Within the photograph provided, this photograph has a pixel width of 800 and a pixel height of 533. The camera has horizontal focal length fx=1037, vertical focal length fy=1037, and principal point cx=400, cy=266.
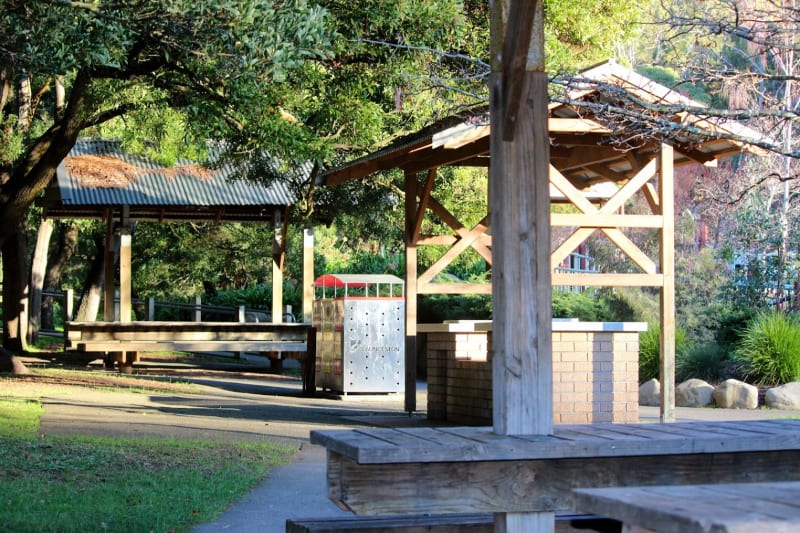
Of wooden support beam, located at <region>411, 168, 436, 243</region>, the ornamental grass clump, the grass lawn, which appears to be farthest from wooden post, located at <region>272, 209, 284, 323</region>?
the grass lawn

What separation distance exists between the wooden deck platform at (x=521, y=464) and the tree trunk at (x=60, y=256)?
89.9ft

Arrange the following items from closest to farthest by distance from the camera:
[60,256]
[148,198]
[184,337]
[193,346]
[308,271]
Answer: [193,346] < [184,337] < [308,271] < [148,198] < [60,256]

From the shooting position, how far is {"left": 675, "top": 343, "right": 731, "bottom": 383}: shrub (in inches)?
692

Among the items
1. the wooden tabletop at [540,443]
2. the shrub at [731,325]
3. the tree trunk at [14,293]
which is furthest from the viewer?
the tree trunk at [14,293]

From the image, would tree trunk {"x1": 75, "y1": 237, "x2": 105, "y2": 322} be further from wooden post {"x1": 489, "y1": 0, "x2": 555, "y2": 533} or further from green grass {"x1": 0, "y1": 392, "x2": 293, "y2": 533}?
wooden post {"x1": 489, "y1": 0, "x2": 555, "y2": 533}

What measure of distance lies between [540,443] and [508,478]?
19 centimetres

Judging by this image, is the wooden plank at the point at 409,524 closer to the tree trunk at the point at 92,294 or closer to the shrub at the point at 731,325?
the shrub at the point at 731,325

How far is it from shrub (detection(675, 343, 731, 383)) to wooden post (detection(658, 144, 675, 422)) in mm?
Result: 6089

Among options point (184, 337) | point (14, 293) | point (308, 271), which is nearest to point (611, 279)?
point (308, 271)

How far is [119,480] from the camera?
789 cm

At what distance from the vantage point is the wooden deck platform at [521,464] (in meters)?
4.04

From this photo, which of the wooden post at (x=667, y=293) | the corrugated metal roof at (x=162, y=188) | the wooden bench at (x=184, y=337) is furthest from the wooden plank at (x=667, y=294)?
the corrugated metal roof at (x=162, y=188)

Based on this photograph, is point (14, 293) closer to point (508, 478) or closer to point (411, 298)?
point (411, 298)

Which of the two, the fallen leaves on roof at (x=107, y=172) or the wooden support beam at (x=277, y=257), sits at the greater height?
the fallen leaves on roof at (x=107, y=172)
